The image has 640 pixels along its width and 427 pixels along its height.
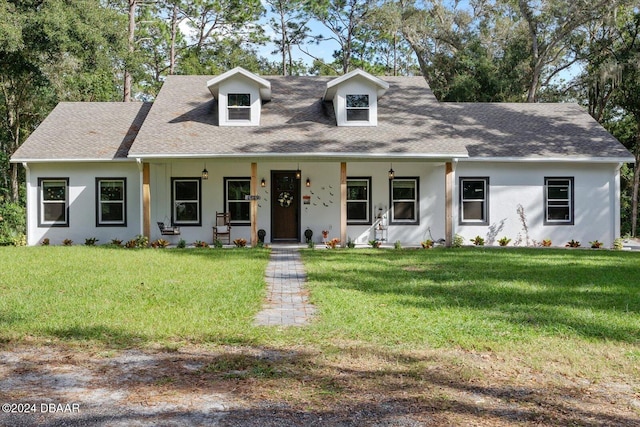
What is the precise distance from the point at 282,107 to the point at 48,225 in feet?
26.2

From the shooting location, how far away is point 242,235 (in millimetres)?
16578

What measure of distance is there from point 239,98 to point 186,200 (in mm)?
3513

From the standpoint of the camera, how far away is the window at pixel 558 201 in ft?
53.8

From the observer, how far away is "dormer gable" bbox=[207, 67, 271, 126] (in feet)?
51.8

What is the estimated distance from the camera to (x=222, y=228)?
1603 cm

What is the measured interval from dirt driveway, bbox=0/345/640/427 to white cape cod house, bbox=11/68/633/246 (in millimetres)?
11272

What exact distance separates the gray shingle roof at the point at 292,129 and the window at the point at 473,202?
1856 mm

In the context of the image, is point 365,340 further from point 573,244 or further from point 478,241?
point 573,244

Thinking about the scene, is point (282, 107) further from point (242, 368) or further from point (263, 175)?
point (242, 368)

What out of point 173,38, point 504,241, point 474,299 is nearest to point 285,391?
point 474,299

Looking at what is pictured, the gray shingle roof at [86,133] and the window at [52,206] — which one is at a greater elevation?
the gray shingle roof at [86,133]

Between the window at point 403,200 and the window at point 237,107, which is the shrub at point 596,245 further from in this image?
the window at point 237,107

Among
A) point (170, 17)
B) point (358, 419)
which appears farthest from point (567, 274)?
point (170, 17)

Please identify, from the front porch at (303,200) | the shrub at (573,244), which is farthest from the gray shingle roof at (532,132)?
the shrub at (573,244)
